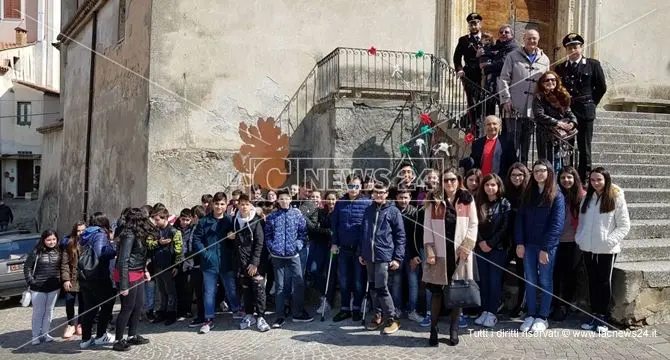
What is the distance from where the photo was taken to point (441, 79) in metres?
10.5

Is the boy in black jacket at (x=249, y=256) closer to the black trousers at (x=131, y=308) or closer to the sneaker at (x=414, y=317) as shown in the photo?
the black trousers at (x=131, y=308)

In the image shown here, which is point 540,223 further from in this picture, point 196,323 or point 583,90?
point 196,323

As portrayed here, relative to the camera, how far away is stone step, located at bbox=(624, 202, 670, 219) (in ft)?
23.4

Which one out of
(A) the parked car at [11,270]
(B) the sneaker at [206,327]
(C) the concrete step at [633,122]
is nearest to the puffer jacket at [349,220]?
(B) the sneaker at [206,327]

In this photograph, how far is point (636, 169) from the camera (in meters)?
8.17

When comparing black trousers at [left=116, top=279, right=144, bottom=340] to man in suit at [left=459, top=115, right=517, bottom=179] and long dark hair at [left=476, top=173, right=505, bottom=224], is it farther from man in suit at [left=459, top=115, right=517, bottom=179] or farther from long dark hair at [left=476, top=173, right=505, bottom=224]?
man in suit at [left=459, top=115, right=517, bottom=179]

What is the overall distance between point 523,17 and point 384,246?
7.96 meters

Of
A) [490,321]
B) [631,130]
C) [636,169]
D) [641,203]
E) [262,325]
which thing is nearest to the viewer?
[490,321]

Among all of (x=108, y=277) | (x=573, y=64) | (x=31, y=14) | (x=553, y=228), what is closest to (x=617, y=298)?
(x=553, y=228)

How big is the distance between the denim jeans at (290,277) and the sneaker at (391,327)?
1266 millimetres

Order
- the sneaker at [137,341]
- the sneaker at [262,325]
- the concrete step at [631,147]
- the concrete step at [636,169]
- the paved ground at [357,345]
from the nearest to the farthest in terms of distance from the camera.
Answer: the paved ground at [357,345] → the sneaker at [137,341] → the sneaker at [262,325] → the concrete step at [636,169] → the concrete step at [631,147]

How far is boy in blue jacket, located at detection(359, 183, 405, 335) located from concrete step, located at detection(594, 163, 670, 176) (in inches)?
154

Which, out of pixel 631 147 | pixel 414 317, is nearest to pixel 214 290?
pixel 414 317

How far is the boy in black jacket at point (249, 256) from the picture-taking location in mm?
6547
